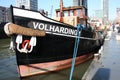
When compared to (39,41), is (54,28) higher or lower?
higher

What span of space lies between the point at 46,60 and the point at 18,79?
130 centimetres

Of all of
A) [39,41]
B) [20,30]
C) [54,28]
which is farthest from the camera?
[54,28]

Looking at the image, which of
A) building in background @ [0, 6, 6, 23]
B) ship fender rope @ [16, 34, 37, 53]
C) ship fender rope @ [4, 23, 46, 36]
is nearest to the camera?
ship fender rope @ [4, 23, 46, 36]

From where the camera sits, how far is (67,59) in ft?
32.7

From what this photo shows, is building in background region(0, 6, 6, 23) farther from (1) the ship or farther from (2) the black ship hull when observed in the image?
(2) the black ship hull

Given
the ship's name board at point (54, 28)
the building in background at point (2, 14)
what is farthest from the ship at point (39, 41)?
the building in background at point (2, 14)

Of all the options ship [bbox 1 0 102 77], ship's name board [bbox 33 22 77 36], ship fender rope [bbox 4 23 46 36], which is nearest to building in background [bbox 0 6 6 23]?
ship [bbox 1 0 102 77]

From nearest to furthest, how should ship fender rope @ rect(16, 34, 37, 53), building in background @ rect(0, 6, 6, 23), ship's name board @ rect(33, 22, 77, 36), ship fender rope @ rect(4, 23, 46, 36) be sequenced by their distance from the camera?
1. ship fender rope @ rect(4, 23, 46, 36)
2. ship fender rope @ rect(16, 34, 37, 53)
3. ship's name board @ rect(33, 22, 77, 36)
4. building in background @ rect(0, 6, 6, 23)

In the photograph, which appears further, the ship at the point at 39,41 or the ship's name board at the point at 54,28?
the ship's name board at the point at 54,28

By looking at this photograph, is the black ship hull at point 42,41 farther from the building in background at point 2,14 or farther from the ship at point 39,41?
the building in background at point 2,14

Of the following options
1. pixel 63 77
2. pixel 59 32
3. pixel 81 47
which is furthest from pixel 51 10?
pixel 63 77

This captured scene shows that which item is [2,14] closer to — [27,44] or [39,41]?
[39,41]

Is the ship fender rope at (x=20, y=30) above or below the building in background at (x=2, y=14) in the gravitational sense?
below

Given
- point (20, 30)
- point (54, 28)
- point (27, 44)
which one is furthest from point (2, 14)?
Answer: point (20, 30)
